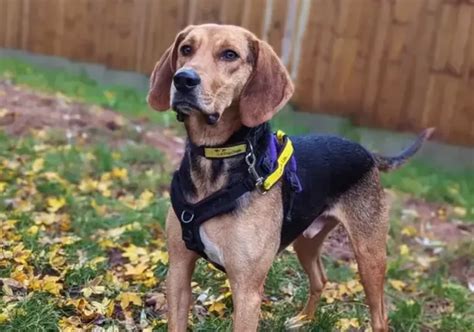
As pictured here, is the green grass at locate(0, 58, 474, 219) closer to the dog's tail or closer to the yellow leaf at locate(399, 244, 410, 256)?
the yellow leaf at locate(399, 244, 410, 256)

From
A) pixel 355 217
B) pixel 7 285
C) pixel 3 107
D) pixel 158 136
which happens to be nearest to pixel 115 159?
pixel 158 136

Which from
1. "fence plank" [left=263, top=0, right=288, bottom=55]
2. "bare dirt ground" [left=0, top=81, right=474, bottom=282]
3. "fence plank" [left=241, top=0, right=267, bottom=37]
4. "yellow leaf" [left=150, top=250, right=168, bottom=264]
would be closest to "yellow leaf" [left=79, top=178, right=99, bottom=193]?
"bare dirt ground" [left=0, top=81, right=474, bottom=282]

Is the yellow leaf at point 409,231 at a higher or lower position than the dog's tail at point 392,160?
lower

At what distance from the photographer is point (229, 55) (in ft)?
11.8

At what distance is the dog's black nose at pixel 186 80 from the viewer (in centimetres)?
330

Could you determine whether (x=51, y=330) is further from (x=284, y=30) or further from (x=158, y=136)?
(x=284, y=30)

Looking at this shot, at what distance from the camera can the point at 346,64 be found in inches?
374

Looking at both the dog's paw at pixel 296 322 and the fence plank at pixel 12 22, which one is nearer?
the dog's paw at pixel 296 322

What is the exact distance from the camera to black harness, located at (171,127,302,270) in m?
3.51

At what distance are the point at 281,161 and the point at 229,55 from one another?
1.99 ft

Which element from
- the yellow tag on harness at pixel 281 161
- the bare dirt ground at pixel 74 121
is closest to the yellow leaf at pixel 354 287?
the yellow tag on harness at pixel 281 161

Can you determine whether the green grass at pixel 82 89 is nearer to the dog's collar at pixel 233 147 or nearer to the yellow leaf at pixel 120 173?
the yellow leaf at pixel 120 173

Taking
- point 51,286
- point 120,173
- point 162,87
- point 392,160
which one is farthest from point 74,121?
point 162,87

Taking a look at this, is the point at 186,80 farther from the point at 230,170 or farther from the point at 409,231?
the point at 409,231
